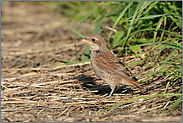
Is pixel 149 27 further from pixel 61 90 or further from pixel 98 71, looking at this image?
pixel 61 90

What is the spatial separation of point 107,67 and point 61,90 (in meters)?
1.03

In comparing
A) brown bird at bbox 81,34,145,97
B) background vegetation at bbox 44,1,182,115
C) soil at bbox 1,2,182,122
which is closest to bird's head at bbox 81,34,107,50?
brown bird at bbox 81,34,145,97

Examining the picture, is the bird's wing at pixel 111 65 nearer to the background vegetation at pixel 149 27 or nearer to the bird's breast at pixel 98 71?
the bird's breast at pixel 98 71

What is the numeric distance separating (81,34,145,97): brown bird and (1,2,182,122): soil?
0.93 ft

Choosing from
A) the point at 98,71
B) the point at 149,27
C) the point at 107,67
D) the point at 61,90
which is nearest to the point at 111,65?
the point at 107,67

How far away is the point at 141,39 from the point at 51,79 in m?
2.11

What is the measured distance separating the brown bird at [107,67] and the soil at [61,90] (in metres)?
0.28

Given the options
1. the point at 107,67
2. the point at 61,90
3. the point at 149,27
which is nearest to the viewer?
the point at 107,67

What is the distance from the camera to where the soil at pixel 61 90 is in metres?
3.60

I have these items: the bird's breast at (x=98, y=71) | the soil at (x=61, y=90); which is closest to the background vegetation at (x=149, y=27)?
the soil at (x=61, y=90)

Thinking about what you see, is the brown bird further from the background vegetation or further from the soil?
the background vegetation

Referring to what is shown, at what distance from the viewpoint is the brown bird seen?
420 cm

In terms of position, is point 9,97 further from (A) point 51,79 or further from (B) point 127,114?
(B) point 127,114

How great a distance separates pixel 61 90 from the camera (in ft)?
15.2
